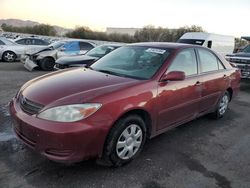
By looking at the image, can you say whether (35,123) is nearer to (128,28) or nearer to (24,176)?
(24,176)

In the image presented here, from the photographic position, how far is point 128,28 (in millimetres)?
45844

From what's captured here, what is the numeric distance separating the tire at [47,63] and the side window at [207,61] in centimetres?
860

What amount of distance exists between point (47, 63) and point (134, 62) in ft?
29.2

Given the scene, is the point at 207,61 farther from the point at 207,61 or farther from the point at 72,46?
the point at 72,46

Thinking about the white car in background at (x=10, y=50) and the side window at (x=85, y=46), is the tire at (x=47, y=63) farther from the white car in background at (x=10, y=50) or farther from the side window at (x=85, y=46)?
the white car in background at (x=10, y=50)

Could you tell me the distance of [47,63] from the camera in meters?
12.9

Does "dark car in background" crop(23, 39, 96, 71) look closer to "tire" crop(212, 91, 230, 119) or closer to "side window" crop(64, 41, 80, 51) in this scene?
"side window" crop(64, 41, 80, 51)

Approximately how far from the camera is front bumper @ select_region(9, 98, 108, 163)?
10.7 feet

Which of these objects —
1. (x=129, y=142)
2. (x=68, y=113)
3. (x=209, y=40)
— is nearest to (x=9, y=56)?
(x=209, y=40)

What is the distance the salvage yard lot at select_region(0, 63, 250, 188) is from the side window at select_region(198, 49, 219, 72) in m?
1.15

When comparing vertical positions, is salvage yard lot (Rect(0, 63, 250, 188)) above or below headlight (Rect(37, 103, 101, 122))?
below

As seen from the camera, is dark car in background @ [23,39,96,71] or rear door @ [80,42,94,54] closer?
dark car in background @ [23,39,96,71]

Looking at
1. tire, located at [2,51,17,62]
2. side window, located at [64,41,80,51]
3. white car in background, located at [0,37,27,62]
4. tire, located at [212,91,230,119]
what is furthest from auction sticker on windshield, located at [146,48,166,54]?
tire, located at [2,51,17,62]

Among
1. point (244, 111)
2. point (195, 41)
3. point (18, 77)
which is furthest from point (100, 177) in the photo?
point (195, 41)
